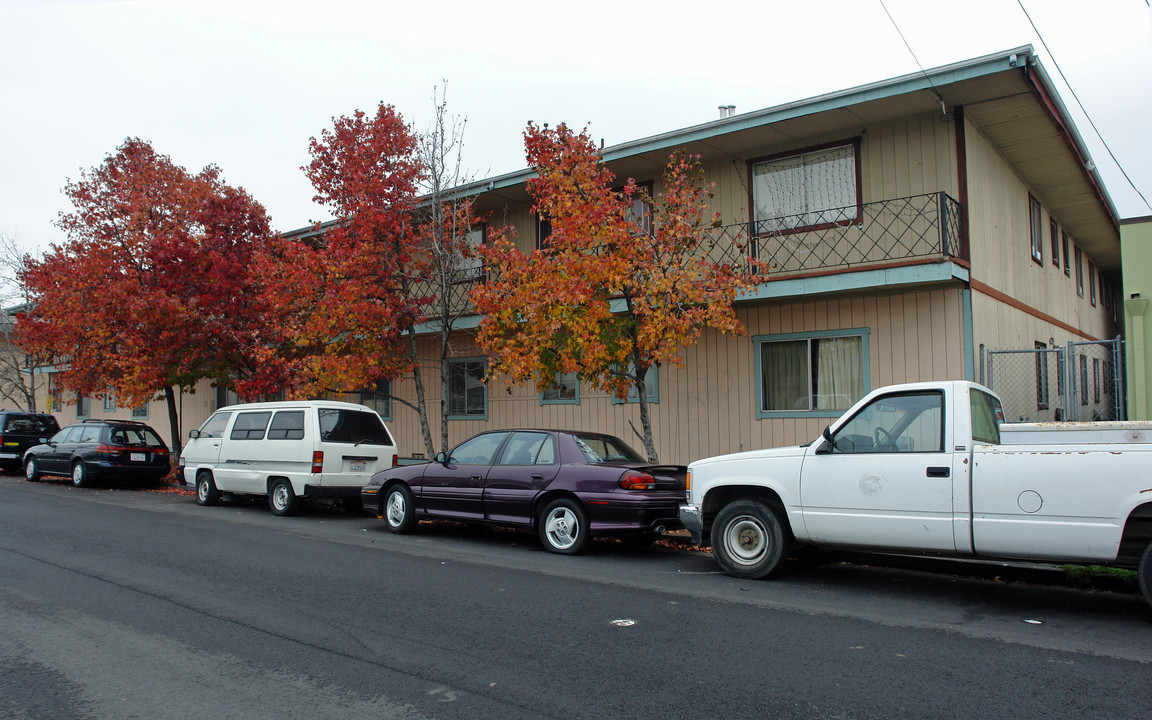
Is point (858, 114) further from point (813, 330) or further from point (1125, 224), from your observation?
point (1125, 224)

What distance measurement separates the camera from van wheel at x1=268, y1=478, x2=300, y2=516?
13.0 meters

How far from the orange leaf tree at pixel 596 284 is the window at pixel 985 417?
435cm

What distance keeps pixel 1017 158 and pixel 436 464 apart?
12.6m

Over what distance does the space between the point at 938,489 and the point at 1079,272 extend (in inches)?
797

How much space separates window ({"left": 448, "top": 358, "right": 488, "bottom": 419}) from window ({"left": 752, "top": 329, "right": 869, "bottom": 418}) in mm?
6783

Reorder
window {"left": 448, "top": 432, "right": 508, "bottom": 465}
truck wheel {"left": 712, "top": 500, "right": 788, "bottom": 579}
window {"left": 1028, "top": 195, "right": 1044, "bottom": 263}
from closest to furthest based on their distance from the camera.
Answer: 1. truck wheel {"left": 712, "top": 500, "right": 788, "bottom": 579}
2. window {"left": 448, "top": 432, "right": 508, "bottom": 465}
3. window {"left": 1028, "top": 195, "right": 1044, "bottom": 263}

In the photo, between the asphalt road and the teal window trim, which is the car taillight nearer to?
the asphalt road

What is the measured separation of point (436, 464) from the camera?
10859 mm

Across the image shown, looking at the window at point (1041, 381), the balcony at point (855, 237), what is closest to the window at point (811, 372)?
the balcony at point (855, 237)

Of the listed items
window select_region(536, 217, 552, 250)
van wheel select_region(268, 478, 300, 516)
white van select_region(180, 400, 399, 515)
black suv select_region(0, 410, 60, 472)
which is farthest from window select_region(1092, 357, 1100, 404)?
black suv select_region(0, 410, 60, 472)

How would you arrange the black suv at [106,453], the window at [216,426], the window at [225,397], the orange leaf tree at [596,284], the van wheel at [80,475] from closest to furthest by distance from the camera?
the orange leaf tree at [596,284] < the window at [216,426] < the black suv at [106,453] < the van wheel at [80,475] < the window at [225,397]

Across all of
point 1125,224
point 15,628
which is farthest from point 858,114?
point 1125,224

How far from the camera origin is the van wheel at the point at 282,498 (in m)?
13.0

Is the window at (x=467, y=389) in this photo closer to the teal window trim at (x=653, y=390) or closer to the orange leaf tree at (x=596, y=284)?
the teal window trim at (x=653, y=390)
